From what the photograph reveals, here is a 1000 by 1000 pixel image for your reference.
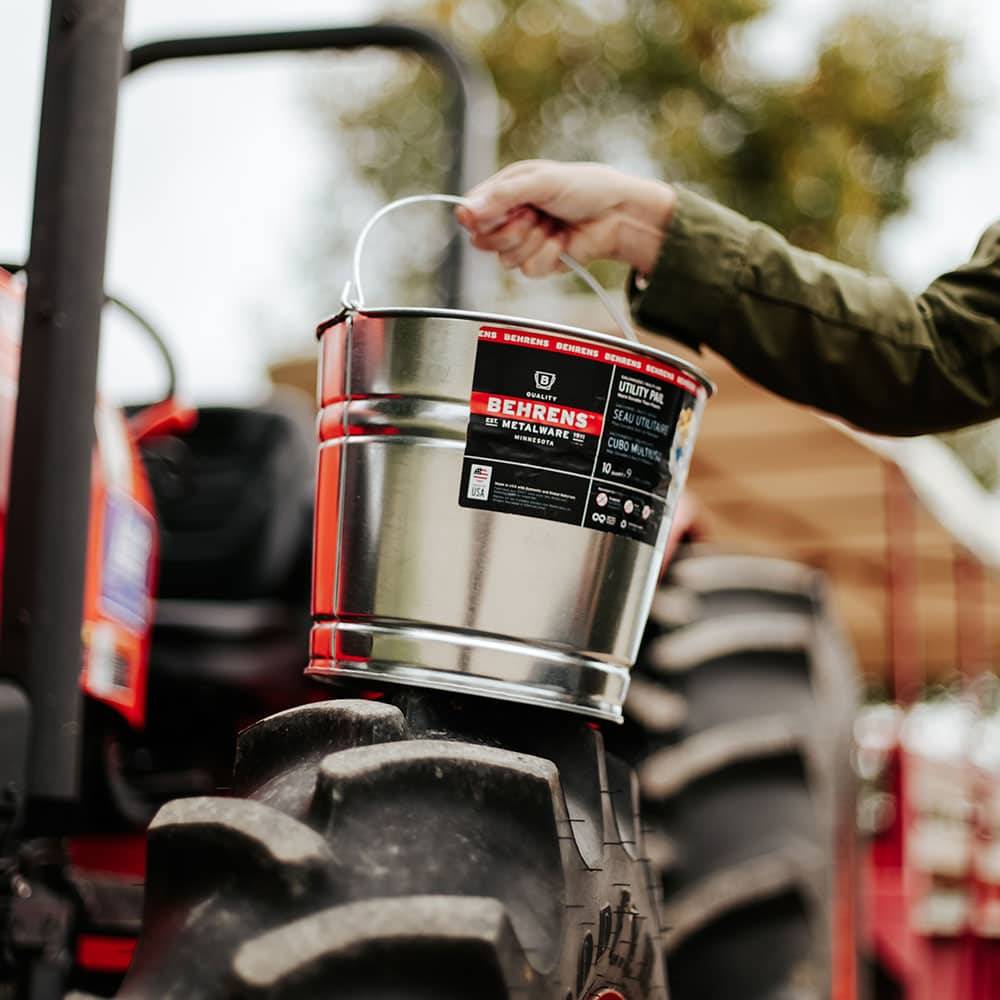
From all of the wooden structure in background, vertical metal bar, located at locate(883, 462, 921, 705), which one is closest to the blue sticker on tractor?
the wooden structure in background

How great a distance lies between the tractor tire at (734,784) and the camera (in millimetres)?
2119

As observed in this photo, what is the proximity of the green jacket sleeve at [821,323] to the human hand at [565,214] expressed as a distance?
33 mm

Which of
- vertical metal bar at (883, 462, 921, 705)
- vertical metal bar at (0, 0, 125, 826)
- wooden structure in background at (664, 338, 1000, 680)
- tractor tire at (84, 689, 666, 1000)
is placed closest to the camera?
tractor tire at (84, 689, 666, 1000)

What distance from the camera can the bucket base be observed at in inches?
38.6

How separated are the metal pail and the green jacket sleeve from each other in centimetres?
25

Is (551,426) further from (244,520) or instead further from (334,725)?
(244,520)

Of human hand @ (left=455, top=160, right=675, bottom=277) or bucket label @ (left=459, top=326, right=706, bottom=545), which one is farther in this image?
human hand @ (left=455, top=160, right=675, bottom=277)

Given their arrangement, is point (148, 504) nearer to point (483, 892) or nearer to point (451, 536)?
point (451, 536)

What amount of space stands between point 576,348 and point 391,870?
1.22 ft

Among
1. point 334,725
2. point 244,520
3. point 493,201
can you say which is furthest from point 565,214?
point 244,520

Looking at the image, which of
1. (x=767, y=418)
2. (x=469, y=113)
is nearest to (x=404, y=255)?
(x=767, y=418)

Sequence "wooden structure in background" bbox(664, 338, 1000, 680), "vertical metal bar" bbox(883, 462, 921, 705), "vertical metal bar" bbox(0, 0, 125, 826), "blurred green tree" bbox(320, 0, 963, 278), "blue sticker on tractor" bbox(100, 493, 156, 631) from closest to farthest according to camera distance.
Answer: "vertical metal bar" bbox(0, 0, 125, 826), "blue sticker on tractor" bbox(100, 493, 156, 631), "wooden structure in background" bbox(664, 338, 1000, 680), "vertical metal bar" bbox(883, 462, 921, 705), "blurred green tree" bbox(320, 0, 963, 278)

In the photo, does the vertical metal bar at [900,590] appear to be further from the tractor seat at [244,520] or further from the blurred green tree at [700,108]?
the blurred green tree at [700,108]

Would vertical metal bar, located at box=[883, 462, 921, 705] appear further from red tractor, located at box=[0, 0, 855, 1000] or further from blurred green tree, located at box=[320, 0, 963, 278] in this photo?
blurred green tree, located at box=[320, 0, 963, 278]
